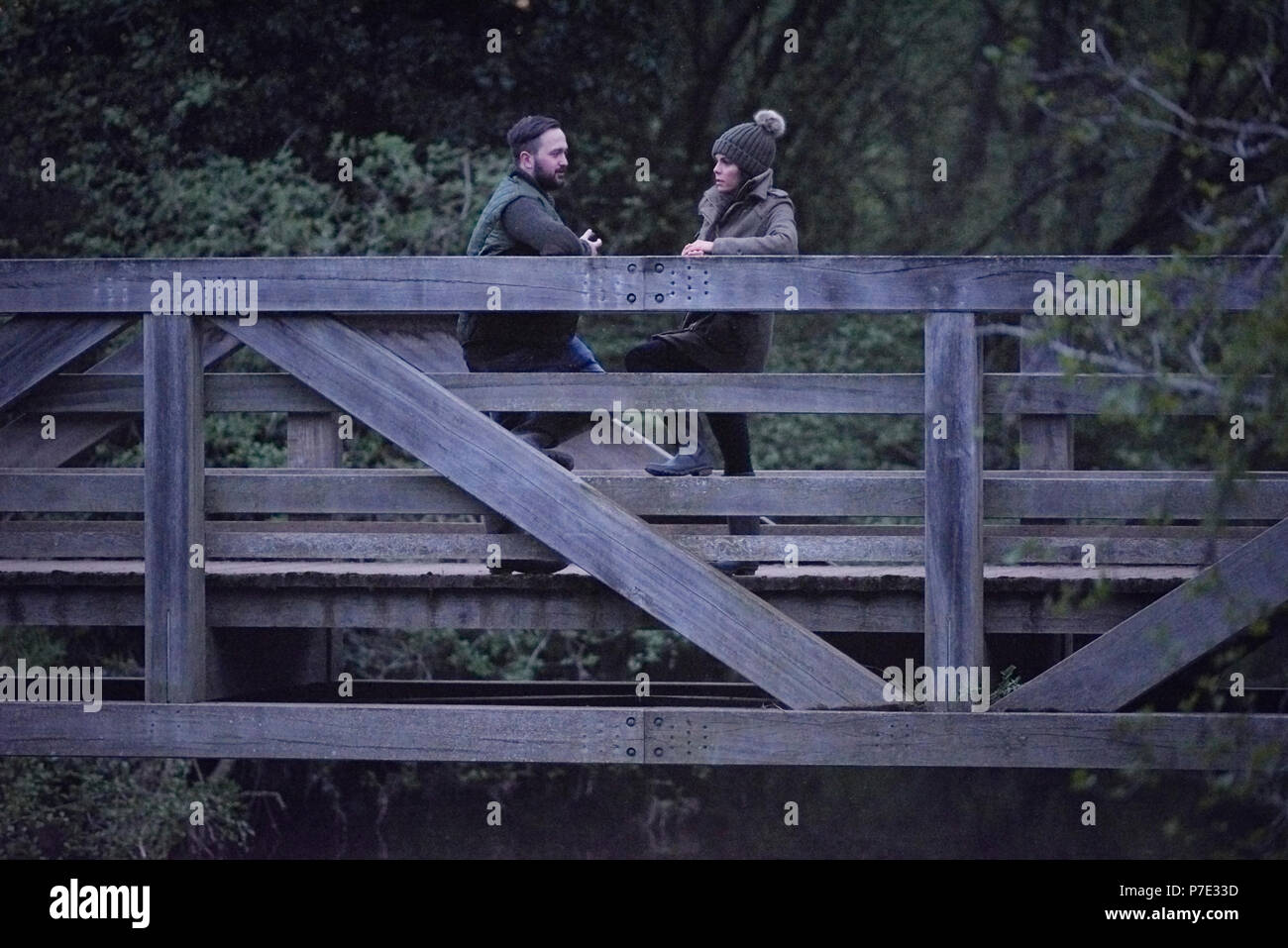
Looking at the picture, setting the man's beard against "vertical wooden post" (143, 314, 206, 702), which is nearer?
"vertical wooden post" (143, 314, 206, 702)

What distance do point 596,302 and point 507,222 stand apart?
625 mm

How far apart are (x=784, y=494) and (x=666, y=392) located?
1.62 feet

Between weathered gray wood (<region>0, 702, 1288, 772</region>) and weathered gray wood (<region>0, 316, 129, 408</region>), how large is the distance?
1.09 m

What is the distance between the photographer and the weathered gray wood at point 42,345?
233 inches

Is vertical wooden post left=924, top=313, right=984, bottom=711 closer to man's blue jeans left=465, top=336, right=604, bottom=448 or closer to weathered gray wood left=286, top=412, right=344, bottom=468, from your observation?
man's blue jeans left=465, top=336, right=604, bottom=448

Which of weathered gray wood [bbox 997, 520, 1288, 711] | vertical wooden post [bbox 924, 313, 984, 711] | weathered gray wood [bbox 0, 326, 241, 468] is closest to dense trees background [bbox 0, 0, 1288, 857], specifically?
weathered gray wood [bbox 0, 326, 241, 468]

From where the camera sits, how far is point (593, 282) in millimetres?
5664

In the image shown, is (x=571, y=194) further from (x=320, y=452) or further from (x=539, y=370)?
(x=539, y=370)

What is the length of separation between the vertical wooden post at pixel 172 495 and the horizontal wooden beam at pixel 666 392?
0.35 meters

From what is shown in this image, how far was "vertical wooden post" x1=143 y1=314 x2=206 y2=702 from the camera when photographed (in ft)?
19.1

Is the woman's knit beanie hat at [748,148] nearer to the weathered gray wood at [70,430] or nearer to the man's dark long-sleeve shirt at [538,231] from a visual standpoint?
→ the man's dark long-sleeve shirt at [538,231]

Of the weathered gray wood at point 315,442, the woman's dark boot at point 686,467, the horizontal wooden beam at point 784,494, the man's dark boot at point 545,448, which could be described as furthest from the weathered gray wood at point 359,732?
the weathered gray wood at point 315,442

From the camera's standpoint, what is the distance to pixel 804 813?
41.9ft
